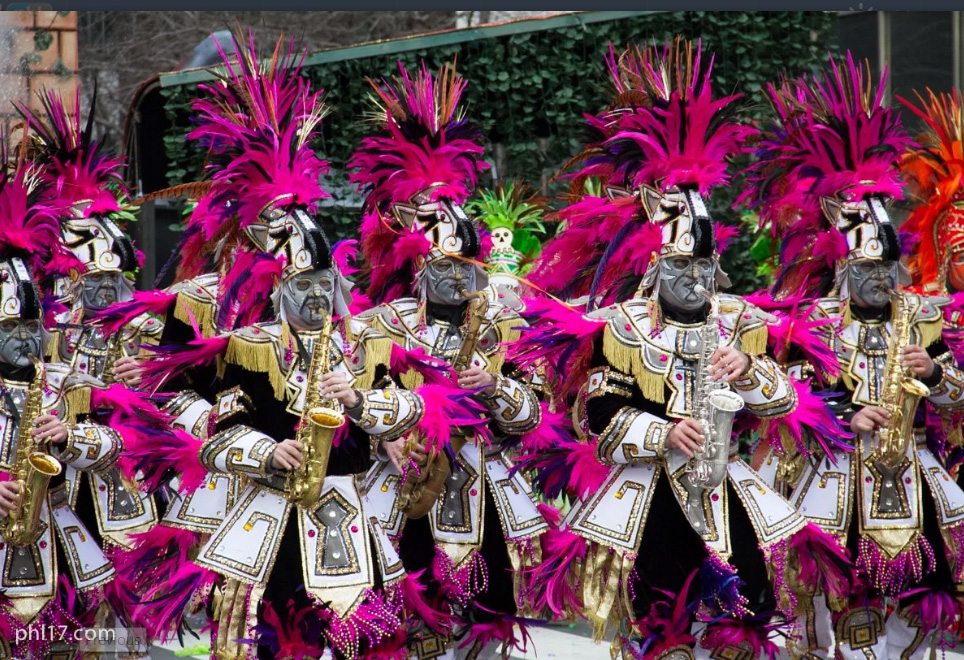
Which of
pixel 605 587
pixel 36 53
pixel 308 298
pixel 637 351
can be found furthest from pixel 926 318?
pixel 36 53

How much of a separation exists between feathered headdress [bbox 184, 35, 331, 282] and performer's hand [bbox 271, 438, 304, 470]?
0.71 m

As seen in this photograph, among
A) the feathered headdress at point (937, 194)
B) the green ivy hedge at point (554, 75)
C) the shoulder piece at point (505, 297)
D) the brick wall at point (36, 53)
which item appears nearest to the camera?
the shoulder piece at point (505, 297)

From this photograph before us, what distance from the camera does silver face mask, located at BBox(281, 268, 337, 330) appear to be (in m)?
6.68

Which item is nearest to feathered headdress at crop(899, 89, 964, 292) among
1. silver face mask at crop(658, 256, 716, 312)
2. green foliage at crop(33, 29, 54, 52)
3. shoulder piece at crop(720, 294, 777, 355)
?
shoulder piece at crop(720, 294, 777, 355)

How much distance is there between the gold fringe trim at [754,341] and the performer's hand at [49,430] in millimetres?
2743

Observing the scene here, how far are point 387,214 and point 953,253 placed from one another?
281 centimetres

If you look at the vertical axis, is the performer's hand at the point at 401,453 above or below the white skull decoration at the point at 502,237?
below

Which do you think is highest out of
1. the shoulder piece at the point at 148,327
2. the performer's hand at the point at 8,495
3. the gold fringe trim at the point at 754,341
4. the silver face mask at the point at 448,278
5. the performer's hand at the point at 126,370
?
the silver face mask at the point at 448,278

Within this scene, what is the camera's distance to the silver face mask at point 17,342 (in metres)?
7.24

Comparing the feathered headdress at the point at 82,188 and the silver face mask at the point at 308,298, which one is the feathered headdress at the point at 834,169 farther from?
the feathered headdress at the point at 82,188

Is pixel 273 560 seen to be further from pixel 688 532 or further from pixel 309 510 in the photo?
pixel 688 532

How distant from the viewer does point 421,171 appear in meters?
7.79

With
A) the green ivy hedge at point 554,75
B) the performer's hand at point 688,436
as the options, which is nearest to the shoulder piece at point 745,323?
the performer's hand at point 688,436

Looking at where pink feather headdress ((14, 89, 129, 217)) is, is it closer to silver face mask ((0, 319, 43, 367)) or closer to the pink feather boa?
the pink feather boa
